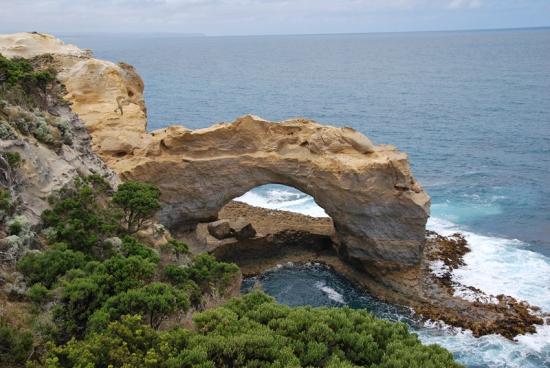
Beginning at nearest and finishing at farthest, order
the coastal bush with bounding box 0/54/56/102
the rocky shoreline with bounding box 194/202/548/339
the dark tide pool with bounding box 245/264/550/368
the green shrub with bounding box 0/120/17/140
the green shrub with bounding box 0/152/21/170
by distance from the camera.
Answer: the green shrub with bounding box 0/152/21/170 → the green shrub with bounding box 0/120/17/140 → the coastal bush with bounding box 0/54/56/102 → the dark tide pool with bounding box 245/264/550/368 → the rocky shoreline with bounding box 194/202/548/339

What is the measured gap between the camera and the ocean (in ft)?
108

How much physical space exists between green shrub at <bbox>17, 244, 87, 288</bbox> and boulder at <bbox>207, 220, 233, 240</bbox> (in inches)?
759

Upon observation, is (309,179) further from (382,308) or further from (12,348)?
(12,348)

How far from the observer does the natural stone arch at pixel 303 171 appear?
3222cm

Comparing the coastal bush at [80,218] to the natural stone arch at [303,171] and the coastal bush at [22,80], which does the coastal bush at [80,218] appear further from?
the natural stone arch at [303,171]

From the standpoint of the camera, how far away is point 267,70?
14662cm

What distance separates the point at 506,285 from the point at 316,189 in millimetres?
12708

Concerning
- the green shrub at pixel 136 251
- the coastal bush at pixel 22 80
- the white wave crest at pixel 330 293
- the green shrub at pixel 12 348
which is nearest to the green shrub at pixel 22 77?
the coastal bush at pixel 22 80

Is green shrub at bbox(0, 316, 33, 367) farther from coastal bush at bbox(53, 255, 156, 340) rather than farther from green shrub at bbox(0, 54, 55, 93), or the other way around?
green shrub at bbox(0, 54, 55, 93)

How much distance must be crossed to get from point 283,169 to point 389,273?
916 centimetres

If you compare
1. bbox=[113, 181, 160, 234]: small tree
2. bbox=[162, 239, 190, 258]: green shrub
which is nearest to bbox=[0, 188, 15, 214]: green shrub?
bbox=[113, 181, 160, 234]: small tree

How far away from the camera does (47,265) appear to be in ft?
56.6

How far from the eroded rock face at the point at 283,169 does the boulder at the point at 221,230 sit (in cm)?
286

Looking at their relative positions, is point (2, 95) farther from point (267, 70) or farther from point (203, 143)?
point (267, 70)
